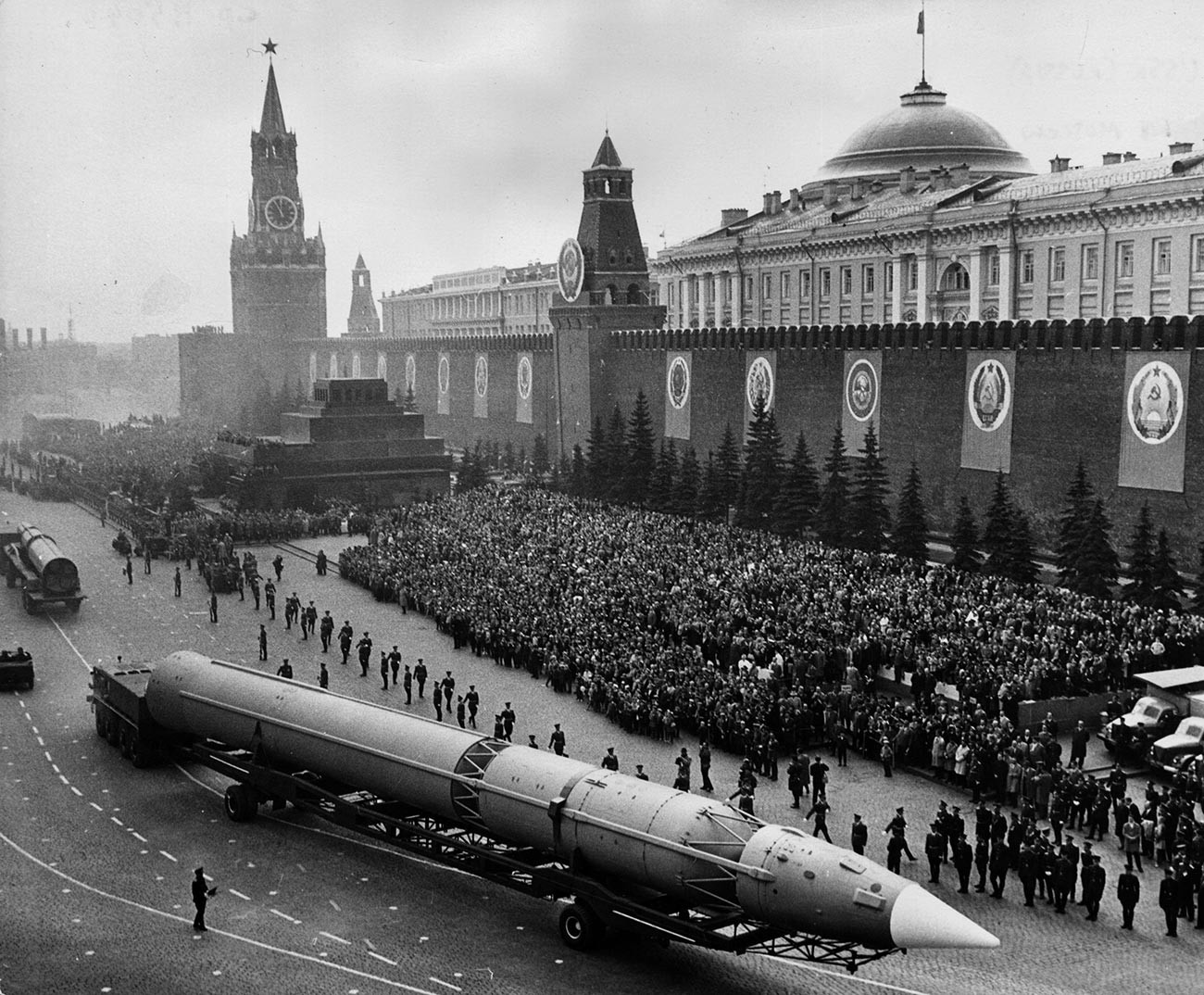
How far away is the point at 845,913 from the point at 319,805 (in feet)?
25.4

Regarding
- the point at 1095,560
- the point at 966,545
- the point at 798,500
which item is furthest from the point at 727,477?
the point at 1095,560

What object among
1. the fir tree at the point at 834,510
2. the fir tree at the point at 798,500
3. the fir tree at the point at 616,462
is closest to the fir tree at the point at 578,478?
the fir tree at the point at 616,462

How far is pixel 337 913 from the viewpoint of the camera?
15.6 meters

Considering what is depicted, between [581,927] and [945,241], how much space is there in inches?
1773

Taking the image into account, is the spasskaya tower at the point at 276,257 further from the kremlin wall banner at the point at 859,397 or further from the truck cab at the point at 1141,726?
the truck cab at the point at 1141,726

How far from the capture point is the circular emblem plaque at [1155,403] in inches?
1236

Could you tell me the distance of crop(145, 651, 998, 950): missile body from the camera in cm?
1252

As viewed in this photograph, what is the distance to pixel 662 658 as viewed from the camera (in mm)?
23703

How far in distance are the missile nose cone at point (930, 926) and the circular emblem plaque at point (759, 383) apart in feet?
111

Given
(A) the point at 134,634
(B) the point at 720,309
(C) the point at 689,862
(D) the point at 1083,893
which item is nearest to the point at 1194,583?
(D) the point at 1083,893

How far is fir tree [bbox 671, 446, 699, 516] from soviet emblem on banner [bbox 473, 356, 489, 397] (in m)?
28.7

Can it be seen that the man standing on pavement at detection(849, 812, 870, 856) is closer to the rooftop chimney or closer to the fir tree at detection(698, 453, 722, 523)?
the fir tree at detection(698, 453, 722, 523)

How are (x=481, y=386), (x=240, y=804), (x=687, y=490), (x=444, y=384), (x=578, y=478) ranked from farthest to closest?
(x=444, y=384), (x=481, y=386), (x=578, y=478), (x=687, y=490), (x=240, y=804)

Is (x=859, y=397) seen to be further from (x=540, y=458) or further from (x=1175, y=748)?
(x=1175, y=748)
